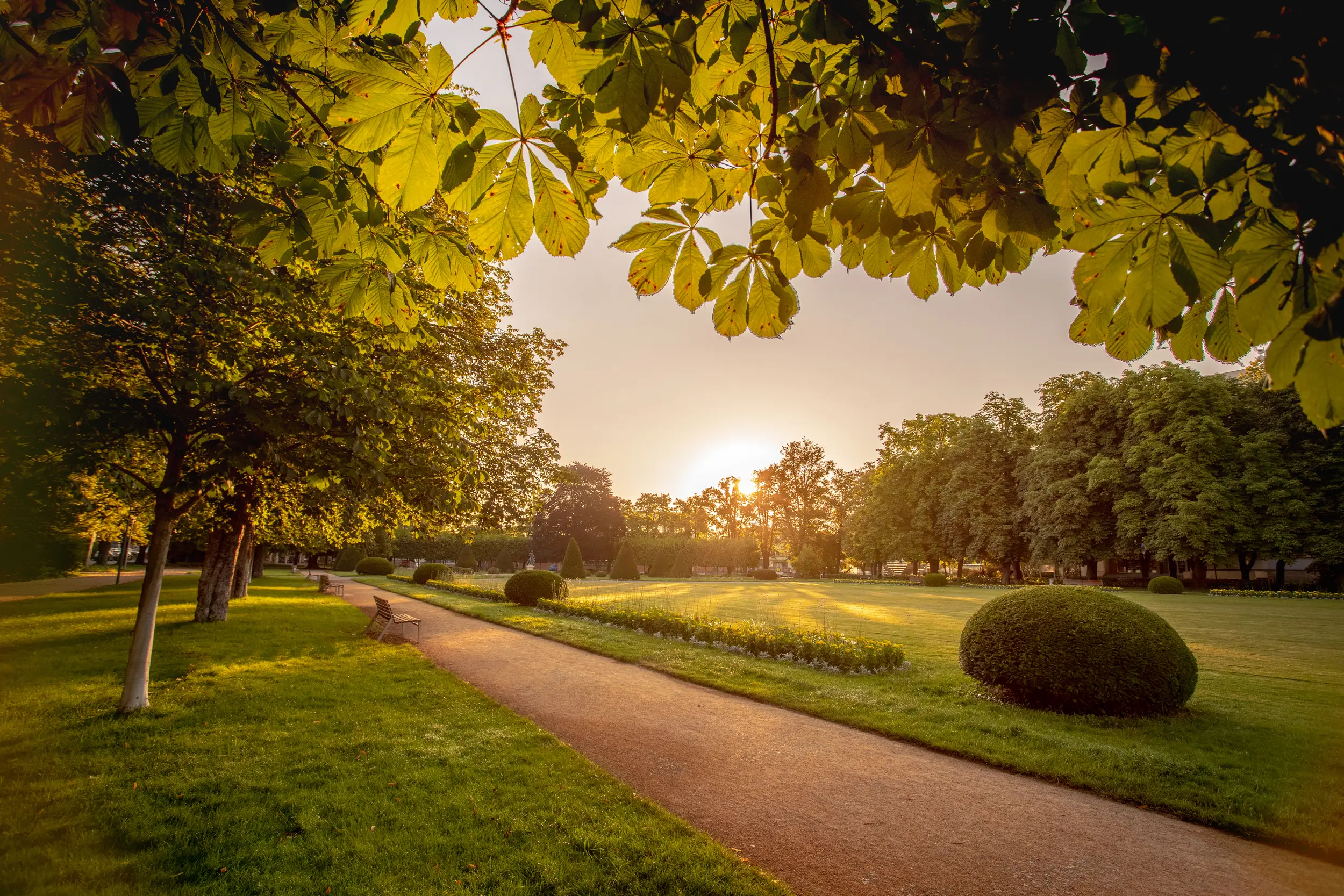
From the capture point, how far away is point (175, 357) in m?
6.67

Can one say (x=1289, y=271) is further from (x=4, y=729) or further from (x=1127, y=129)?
(x=4, y=729)

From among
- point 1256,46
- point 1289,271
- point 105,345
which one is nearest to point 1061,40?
point 1256,46

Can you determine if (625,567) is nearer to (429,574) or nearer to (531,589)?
(429,574)

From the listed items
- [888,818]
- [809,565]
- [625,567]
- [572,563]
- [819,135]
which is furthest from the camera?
[809,565]

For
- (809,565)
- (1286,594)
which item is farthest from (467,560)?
(1286,594)

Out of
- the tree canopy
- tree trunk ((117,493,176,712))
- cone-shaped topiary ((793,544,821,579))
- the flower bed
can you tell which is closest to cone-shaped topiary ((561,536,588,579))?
cone-shaped topiary ((793,544,821,579))

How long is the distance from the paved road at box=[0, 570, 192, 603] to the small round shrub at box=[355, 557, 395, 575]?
15.3m

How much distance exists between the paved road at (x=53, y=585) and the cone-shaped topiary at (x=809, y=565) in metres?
48.0

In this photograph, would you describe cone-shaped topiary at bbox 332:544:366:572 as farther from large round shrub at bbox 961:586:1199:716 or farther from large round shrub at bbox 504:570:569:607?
large round shrub at bbox 961:586:1199:716

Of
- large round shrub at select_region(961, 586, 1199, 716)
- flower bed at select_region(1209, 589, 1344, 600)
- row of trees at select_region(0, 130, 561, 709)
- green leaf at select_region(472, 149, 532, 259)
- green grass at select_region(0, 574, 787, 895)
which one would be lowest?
green grass at select_region(0, 574, 787, 895)

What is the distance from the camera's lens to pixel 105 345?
631 centimetres

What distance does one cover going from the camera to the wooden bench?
13.0 m

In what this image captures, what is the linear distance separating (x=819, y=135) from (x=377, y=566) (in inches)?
1967

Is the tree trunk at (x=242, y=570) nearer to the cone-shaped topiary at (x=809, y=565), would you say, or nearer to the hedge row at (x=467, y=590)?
the hedge row at (x=467, y=590)
